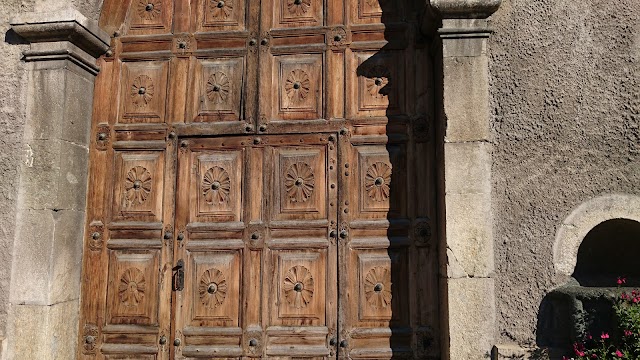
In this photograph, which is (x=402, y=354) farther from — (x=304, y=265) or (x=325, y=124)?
(x=325, y=124)

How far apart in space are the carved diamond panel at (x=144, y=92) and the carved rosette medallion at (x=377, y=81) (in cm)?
136

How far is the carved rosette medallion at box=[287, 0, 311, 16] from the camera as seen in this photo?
3.96 metres

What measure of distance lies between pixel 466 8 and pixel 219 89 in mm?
1634

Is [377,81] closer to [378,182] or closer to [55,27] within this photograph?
[378,182]

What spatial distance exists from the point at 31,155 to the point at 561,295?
3.21 meters

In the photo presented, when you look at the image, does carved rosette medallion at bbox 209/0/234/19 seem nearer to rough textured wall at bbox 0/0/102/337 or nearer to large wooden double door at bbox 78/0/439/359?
large wooden double door at bbox 78/0/439/359

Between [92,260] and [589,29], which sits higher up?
[589,29]

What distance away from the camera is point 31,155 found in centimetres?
369

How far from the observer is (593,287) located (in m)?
3.20

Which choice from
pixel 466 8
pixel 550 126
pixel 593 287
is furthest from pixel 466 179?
pixel 466 8

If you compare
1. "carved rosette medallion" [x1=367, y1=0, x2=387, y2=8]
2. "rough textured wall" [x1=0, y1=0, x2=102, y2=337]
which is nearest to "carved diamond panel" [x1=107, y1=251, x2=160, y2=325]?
"rough textured wall" [x1=0, y1=0, x2=102, y2=337]

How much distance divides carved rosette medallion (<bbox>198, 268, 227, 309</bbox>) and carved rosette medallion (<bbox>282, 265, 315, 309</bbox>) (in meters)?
0.39

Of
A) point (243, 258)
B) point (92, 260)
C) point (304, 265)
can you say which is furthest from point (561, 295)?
point (92, 260)

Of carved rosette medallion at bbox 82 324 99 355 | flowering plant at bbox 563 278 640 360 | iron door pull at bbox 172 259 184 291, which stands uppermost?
iron door pull at bbox 172 259 184 291
